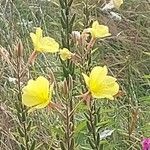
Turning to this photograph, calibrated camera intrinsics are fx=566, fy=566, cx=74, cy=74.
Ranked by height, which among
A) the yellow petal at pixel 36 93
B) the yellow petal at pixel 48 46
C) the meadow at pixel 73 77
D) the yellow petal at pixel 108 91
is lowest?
the meadow at pixel 73 77

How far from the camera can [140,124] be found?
2.52 metres

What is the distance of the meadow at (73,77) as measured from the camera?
1.31 m

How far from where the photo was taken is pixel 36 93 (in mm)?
1268

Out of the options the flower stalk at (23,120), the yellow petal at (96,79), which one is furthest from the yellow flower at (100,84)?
the flower stalk at (23,120)

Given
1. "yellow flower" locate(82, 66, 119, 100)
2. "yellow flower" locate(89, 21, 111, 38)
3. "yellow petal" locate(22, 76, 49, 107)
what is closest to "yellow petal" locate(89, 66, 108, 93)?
"yellow flower" locate(82, 66, 119, 100)

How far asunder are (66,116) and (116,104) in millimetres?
1487

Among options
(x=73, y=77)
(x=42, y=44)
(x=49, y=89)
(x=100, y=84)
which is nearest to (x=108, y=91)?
(x=100, y=84)

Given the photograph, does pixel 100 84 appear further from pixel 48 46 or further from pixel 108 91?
pixel 48 46

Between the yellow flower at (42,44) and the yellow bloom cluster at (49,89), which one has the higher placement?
the yellow flower at (42,44)

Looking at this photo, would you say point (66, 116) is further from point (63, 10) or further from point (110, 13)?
point (110, 13)

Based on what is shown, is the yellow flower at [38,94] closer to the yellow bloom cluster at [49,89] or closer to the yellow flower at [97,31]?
the yellow bloom cluster at [49,89]

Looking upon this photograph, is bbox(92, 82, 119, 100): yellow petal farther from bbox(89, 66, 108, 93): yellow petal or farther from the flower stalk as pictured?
the flower stalk

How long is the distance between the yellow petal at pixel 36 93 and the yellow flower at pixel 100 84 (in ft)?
0.32

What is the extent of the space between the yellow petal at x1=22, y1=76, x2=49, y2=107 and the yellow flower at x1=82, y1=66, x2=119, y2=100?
10cm
